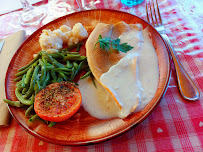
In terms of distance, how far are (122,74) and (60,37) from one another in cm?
100

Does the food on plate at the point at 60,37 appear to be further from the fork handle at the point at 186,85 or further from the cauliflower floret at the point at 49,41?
the fork handle at the point at 186,85

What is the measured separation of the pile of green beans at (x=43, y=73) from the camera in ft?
5.40

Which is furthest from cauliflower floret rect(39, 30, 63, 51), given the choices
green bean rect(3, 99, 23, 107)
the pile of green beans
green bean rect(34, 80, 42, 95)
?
green bean rect(3, 99, 23, 107)

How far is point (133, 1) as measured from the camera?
2.65 metres

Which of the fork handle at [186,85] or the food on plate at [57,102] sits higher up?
the food on plate at [57,102]

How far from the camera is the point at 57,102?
59.4 inches

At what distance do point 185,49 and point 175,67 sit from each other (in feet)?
1.20

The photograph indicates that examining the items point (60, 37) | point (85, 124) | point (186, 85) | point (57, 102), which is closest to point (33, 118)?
point (57, 102)

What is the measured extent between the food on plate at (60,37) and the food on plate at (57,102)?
0.59 m

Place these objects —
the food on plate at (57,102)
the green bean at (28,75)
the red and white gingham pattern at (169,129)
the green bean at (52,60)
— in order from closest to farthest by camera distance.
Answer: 1. the red and white gingham pattern at (169,129)
2. the food on plate at (57,102)
3. the green bean at (28,75)
4. the green bean at (52,60)

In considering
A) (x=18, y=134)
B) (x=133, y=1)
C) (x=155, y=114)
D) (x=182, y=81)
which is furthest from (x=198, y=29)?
(x=18, y=134)

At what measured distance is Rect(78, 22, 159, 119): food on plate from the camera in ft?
4.88

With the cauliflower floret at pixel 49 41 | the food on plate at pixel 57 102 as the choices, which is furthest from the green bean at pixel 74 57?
the food on plate at pixel 57 102

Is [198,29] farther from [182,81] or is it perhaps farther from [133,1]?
[133,1]
